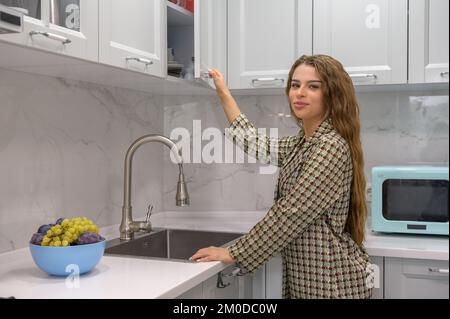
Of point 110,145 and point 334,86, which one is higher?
point 334,86

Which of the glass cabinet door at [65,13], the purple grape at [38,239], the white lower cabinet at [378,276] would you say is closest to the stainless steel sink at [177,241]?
the white lower cabinet at [378,276]

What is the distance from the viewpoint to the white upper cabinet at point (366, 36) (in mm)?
2045

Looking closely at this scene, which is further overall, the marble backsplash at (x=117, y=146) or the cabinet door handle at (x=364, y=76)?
the cabinet door handle at (x=364, y=76)

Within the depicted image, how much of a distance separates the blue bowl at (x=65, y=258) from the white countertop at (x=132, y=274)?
3 cm

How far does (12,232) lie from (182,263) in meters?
0.55

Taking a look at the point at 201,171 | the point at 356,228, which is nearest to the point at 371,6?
the point at 356,228

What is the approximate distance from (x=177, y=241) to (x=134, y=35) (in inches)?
34.4

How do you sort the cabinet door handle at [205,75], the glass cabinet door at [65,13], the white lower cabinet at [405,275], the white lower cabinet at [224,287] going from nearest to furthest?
the glass cabinet door at [65,13] → the white lower cabinet at [224,287] → the white lower cabinet at [405,275] → the cabinet door handle at [205,75]

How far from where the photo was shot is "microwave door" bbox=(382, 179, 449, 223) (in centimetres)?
190

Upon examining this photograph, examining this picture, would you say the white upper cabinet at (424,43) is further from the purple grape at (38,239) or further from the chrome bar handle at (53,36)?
the purple grape at (38,239)

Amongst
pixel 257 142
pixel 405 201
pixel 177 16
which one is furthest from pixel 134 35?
pixel 405 201

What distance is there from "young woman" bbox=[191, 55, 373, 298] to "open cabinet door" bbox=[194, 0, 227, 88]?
0.35m
